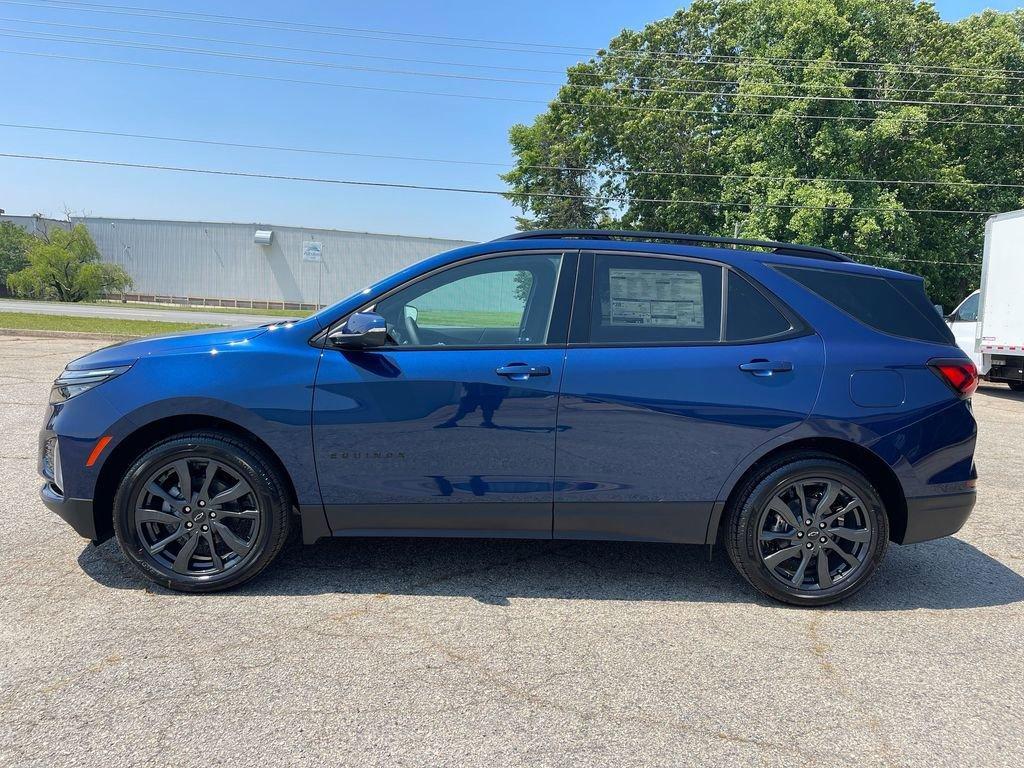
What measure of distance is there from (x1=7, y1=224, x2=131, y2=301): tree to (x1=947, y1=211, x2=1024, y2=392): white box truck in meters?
50.6

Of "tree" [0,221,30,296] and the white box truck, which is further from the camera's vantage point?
"tree" [0,221,30,296]

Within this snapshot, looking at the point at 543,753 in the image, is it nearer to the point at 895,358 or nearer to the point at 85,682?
the point at 85,682

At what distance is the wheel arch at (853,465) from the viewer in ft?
10.8

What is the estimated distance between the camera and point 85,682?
2480mm

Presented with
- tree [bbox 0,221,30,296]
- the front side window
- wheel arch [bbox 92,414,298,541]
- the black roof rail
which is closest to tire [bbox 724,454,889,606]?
the black roof rail

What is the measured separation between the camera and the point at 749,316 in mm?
3344

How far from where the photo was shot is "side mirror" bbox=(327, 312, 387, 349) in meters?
3.10

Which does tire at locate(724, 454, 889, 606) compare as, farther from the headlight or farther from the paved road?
the paved road

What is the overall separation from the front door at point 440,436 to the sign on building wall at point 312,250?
184 feet

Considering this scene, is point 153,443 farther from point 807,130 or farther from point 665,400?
point 807,130

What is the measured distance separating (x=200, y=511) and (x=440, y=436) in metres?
1.24

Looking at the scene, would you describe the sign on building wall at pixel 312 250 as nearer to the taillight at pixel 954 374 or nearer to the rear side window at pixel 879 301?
the rear side window at pixel 879 301

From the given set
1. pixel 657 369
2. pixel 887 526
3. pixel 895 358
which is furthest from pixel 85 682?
pixel 895 358

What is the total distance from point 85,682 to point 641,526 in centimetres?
246
